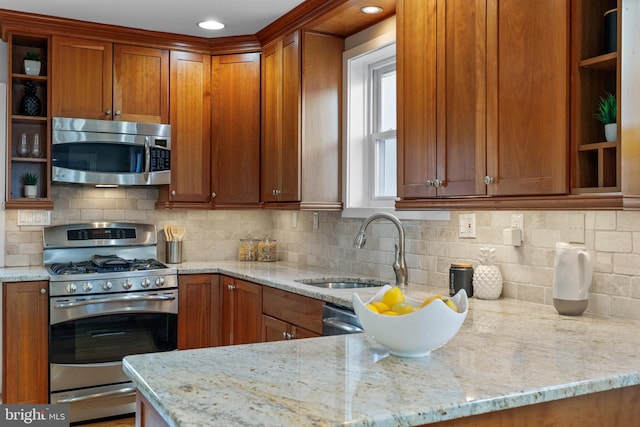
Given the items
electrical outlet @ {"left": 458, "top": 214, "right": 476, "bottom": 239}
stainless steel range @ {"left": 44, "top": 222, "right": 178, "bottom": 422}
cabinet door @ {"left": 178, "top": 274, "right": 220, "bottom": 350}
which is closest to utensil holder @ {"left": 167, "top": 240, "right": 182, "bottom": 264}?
stainless steel range @ {"left": 44, "top": 222, "right": 178, "bottom": 422}

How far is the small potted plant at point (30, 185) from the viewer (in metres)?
3.85

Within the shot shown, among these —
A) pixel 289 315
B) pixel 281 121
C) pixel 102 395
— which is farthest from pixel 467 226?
pixel 102 395

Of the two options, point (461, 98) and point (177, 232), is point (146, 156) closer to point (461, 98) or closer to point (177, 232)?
point (177, 232)

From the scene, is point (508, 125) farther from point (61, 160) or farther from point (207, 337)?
Answer: point (61, 160)

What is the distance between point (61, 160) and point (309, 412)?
321 cm

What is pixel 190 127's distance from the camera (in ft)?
13.9

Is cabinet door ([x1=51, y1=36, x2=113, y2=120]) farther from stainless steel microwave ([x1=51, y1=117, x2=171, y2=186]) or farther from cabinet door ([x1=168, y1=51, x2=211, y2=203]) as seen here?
cabinet door ([x1=168, y1=51, x2=211, y2=203])

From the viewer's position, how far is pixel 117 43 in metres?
4.02

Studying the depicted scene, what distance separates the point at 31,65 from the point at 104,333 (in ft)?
5.90

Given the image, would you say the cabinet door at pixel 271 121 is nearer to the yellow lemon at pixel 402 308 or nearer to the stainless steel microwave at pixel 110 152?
the stainless steel microwave at pixel 110 152

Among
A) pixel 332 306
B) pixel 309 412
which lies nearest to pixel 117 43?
pixel 332 306

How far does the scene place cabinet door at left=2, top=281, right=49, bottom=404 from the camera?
3.42m

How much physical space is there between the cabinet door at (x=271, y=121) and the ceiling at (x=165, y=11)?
0.24m

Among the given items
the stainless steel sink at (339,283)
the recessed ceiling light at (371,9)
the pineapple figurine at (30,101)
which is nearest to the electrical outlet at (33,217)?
the pineapple figurine at (30,101)
